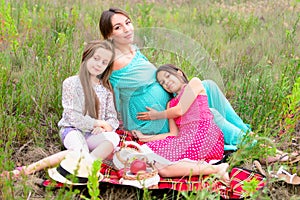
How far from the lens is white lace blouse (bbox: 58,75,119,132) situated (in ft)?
10.8

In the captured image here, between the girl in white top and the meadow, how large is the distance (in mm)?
275

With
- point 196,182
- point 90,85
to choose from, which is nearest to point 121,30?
point 90,85

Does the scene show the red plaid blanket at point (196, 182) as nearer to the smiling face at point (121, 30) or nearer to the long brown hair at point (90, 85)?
the long brown hair at point (90, 85)

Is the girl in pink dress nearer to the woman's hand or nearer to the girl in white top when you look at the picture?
the woman's hand

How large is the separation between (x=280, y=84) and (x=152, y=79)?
1.10 m

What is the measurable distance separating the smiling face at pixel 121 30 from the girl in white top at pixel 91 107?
9cm

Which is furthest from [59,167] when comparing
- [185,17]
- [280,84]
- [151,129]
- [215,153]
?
[185,17]

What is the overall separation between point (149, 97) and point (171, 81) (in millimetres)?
232

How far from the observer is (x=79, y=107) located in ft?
10.9

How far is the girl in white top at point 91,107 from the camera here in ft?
10.5

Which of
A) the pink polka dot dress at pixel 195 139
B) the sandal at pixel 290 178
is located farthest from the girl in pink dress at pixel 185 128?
the sandal at pixel 290 178

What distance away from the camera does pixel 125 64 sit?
350cm

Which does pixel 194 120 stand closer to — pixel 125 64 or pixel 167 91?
pixel 167 91

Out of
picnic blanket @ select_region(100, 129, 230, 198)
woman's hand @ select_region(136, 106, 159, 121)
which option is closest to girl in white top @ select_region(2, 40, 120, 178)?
picnic blanket @ select_region(100, 129, 230, 198)
